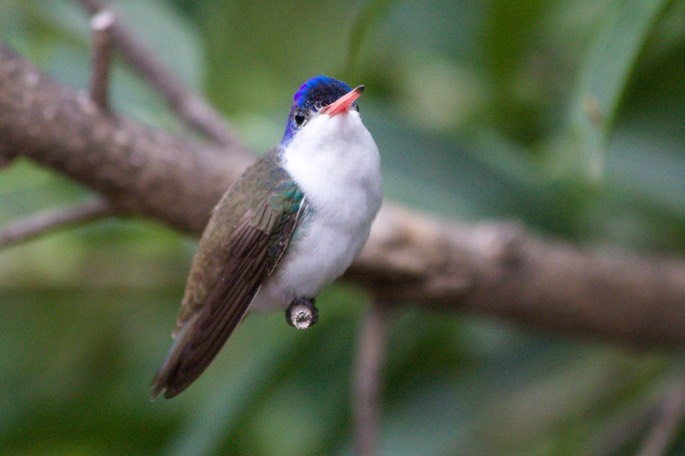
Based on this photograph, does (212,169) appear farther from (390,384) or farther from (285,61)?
(390,384)

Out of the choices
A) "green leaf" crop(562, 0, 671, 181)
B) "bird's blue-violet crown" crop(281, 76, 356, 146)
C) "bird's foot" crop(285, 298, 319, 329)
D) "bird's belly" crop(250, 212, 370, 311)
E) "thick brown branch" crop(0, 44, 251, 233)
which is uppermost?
"green leaf" crop(562, 0, 671, 181)

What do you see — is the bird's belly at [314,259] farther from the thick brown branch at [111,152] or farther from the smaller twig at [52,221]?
the smaller twig at [52,221]

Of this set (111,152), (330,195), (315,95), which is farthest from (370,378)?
(315,95)

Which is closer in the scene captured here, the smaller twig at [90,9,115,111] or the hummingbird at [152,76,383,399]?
the hummingbird at [152,76,383,399]

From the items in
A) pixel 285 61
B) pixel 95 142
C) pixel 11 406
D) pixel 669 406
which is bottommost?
pixel 11 406

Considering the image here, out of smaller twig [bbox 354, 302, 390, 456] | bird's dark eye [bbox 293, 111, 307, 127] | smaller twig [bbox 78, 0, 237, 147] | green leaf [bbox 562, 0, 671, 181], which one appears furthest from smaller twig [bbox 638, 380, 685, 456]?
bird's dark eye [bbox 293, 111, 307, 127]

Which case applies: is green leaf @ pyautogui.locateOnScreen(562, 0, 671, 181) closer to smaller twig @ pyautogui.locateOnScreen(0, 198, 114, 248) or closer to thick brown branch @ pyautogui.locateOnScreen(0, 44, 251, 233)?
thick brown branch @ pyautogui.locateOnScreen(0, 44, 251, 233)

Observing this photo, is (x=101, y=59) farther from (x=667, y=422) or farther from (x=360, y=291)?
(x=667, y=422)

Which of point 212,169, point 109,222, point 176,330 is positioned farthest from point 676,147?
point 176,330
